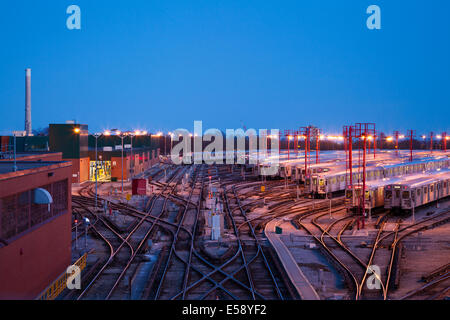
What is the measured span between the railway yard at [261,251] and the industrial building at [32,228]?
4.07 ft

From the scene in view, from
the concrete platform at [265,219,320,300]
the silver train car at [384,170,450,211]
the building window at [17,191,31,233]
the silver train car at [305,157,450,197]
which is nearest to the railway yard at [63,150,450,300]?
the concrete platform at [265,219,320,300]

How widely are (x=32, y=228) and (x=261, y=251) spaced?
936cm

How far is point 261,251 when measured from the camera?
1822 centimetres

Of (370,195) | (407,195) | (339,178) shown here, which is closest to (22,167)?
(370,195)

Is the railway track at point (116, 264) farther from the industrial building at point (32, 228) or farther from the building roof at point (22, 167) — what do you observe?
the building roof at point (22, 167)

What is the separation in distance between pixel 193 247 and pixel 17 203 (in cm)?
946

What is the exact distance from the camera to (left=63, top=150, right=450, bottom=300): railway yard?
43.3ft

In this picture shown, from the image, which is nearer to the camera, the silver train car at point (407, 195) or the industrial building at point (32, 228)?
the industrial building at point (32, 228)

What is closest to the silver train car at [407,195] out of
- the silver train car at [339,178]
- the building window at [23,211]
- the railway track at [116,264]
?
the silver train car at [339,178]

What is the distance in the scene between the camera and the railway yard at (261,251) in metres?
13.2

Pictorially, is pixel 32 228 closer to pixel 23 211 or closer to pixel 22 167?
pixel 23 211
